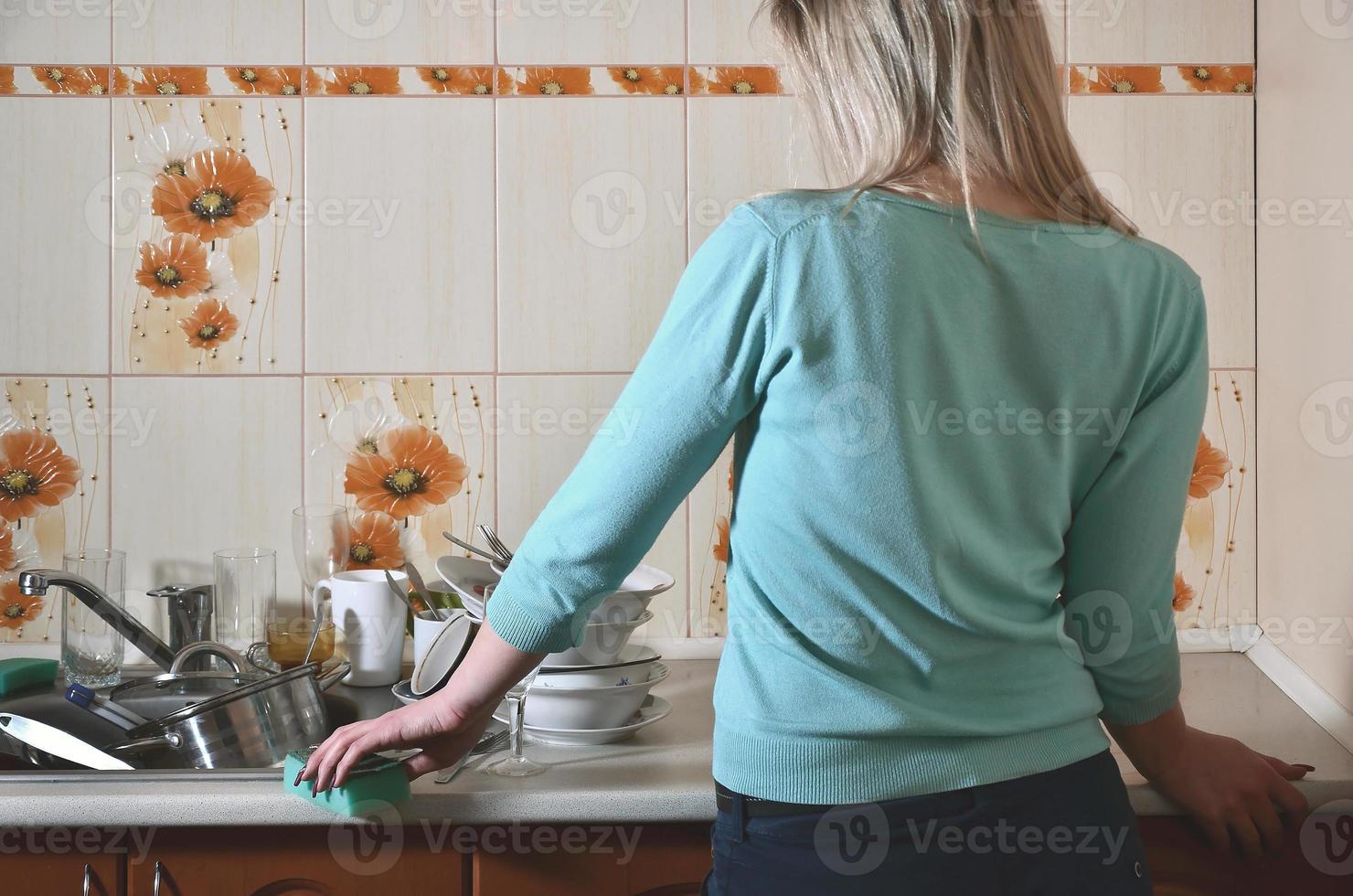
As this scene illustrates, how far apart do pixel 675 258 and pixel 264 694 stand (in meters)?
0.75

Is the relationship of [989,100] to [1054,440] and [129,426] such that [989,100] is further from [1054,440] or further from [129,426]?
[129,426]

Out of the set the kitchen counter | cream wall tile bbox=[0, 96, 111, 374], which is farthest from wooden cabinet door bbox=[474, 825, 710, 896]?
cream wall tile bbox=[0, 96, 111, 374]

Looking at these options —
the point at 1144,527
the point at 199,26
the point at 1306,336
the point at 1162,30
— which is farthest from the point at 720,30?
the point at 1144,527

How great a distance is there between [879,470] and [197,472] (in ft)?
3.60

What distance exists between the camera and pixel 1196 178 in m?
1.41

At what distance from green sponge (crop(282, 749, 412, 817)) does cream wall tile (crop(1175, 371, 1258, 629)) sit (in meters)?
1.06

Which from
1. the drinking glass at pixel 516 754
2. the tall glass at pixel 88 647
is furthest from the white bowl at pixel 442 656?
the tall glass at pixel 88 647

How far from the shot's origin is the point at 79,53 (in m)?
1.40

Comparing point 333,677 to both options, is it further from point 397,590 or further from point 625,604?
point 625,604

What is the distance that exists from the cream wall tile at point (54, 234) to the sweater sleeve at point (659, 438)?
1000 mm

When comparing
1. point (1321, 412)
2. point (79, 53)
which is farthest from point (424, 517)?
point (1321, 412)

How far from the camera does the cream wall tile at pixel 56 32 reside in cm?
140

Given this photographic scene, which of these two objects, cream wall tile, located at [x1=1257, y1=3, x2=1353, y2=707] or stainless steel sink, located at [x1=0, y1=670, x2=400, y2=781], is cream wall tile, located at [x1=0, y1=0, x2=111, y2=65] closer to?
stainless steel sink, located at [x1=0, y1=670, x2=400, y2=781]

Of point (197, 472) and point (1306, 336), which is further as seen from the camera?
point (197, 472)
